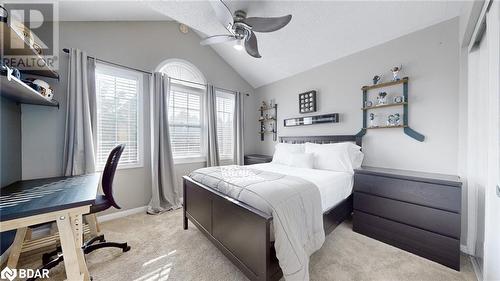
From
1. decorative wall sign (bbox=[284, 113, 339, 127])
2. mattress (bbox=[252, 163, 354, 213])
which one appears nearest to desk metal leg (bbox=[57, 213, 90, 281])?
mattress (bbox=[252, 163, 354, 213])

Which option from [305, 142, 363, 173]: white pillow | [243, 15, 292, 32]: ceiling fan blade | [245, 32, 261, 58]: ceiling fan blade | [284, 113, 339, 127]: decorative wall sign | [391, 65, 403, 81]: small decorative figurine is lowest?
[305, 142, 363, 173]: white pillow

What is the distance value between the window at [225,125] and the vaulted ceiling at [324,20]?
1.39 meters

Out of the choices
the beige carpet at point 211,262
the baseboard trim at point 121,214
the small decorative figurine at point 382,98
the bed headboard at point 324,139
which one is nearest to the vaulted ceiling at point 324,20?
the small decorative figurine at point 382,98

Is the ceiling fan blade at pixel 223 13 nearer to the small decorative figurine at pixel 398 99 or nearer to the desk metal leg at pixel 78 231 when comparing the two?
the desk metal leg at pixel 78 231

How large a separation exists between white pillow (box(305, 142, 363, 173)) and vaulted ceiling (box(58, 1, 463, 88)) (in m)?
1.60

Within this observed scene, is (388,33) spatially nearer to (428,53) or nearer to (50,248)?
(428,53)

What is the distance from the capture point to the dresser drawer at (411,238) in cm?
165

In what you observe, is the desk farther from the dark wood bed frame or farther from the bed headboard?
the bed headboard

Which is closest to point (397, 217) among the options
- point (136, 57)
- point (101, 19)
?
point (136, 57)

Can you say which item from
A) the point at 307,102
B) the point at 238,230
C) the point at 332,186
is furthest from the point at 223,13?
the point at 307,102

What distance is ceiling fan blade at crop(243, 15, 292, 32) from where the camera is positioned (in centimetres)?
192

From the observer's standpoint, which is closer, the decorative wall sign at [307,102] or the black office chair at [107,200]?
the black office chair at [107,200]

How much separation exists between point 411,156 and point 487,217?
3.99 ft

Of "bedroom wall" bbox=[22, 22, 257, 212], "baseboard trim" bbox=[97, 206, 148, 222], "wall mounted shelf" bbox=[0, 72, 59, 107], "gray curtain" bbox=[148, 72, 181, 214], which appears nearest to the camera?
"wall mounted shelf" bbox=[0, 72, 59, 107]
